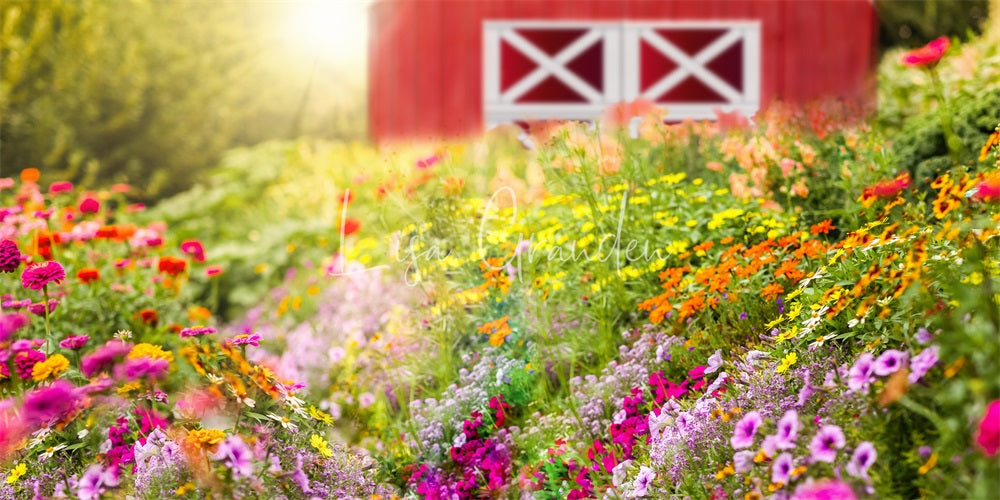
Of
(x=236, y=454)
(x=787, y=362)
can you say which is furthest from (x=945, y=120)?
(x=236, y=454)

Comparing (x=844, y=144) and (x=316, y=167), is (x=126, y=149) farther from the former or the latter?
(x=844, y=144)

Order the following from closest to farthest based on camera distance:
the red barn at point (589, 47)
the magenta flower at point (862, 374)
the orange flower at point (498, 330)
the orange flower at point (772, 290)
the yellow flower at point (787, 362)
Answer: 1. the magenta flower at point (862, 374)
2. the yellow flower at point (787, 362)
3. the orange flower at point (772, 290)
4. the orange flower at point (498, 330)
5. the red barn at point (589, 47)

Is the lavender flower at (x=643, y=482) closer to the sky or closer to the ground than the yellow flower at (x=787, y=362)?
closer to the ground

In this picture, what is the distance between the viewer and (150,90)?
13.5 meters

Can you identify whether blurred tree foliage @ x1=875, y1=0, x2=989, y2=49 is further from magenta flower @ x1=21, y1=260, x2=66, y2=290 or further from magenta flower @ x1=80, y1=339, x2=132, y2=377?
magenta flower @ x1=80, y1=339, x2=132, y2=377

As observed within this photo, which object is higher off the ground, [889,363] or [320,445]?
[889,363]

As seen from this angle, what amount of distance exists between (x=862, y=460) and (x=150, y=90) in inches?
518

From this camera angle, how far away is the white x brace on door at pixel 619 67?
10109mm

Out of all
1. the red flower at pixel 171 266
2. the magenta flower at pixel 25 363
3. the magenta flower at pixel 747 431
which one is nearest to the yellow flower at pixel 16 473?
the magenta flower at pixel 25 363

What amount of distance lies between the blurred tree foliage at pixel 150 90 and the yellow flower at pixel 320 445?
760 cm

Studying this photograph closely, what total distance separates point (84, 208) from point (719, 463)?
10.8 feet

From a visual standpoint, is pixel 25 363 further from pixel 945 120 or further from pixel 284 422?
pixel 945 120

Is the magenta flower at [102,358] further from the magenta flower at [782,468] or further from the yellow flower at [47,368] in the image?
the magenta flower at [782,468]

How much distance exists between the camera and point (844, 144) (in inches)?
183
